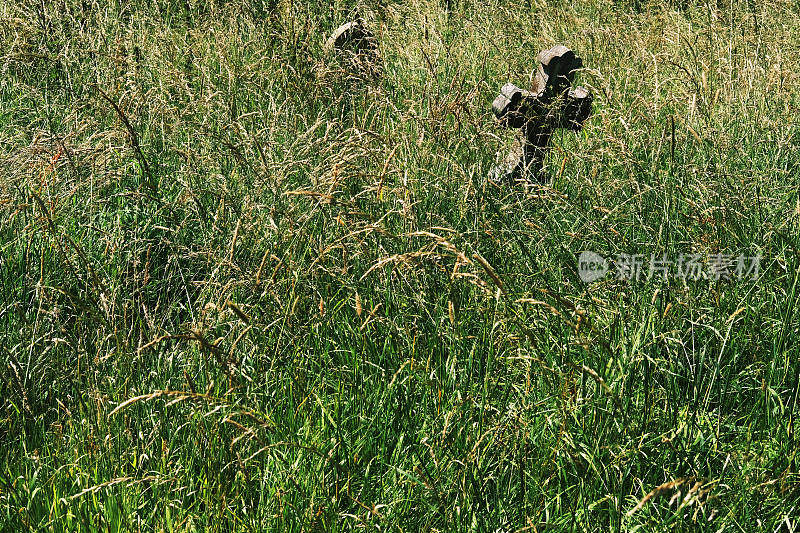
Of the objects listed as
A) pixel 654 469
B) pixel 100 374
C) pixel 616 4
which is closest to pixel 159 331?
pixel 100 374

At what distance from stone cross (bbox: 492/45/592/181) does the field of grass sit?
0.08 meters

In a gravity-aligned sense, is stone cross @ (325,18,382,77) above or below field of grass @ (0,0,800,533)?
above

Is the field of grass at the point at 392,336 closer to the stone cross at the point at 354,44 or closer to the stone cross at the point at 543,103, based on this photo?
the stone cross at the point at 543,103

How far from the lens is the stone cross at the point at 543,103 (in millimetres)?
3498

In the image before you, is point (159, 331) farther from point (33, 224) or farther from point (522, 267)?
point (522, 267)

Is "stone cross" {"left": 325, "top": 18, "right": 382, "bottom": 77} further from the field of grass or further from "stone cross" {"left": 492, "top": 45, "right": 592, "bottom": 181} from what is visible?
"stone cross" {"left": 492, "top": 45, "right": 592, "bottom": 181}

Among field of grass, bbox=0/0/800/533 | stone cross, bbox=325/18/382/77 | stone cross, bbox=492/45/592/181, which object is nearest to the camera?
field of grass, bbox=0/0/800/533

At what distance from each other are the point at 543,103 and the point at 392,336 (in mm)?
1476

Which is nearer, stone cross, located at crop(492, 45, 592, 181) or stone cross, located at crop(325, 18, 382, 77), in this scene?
stone cross, located at crop(492, 45, 592, 181)

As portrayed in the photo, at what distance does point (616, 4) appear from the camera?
6.24 meters

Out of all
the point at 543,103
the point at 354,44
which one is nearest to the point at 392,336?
the point at 543,103

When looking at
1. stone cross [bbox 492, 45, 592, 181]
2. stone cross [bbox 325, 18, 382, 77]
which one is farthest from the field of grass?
stone cross [bbox 325, 18, 382, 77]

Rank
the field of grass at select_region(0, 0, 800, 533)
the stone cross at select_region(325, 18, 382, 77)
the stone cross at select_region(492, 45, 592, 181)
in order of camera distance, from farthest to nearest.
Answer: the stone cross at select_region(325, 18, 382, 77)
the stone cross at select_region(492, 45, 592, 181)
the field of grass at select_region(0, 0, 800, 533)

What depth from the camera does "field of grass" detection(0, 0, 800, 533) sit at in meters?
1.97
